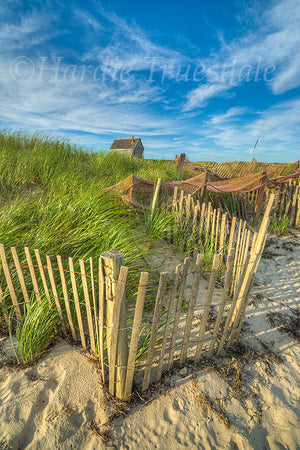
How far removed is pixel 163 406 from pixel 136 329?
2.63 feet

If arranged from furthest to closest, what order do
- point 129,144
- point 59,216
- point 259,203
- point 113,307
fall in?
point 129,144, point 259,203, point 59,216, point 113,307

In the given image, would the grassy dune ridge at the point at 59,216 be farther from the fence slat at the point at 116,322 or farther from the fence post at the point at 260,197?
the fence post at the point at 260,197

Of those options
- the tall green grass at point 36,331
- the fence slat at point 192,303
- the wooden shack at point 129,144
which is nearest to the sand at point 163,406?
the tall green grass at point 36,331

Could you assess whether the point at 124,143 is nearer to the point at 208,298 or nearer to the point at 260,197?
the point at 260,197

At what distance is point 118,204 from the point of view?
13.3ft

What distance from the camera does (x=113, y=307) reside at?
145 centimetres

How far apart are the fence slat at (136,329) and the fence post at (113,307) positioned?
0.04 meters

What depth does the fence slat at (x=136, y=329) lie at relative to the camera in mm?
1340

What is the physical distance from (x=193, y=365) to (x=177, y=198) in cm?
314

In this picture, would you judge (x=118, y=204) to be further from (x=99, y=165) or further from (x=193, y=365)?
(x=99, y=165)

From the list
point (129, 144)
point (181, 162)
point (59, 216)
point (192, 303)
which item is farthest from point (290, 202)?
point (129, 144)

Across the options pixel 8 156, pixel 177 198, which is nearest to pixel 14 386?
pixel 177 198

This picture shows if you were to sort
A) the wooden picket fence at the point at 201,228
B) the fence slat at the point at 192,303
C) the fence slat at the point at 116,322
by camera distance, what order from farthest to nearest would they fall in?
the wooden picket fence at the point at 201,228, the fence slat at the point at 192,303, the fence slat at the point at 116,322

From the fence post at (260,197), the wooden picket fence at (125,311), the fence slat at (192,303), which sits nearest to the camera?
the wooden picket fence at (125,311)
